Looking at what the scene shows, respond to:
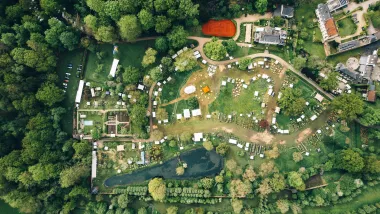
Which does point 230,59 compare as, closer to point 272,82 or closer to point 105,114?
point 272,82

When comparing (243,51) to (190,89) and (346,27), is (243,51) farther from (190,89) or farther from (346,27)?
(346,27)

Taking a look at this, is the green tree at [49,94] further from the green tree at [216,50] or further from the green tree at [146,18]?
the green tree at [216,50]

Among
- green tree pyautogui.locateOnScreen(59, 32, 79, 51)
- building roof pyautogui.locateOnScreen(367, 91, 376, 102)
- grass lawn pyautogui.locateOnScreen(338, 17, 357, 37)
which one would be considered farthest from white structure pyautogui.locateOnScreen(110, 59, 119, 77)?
building roof pyautogui.locateOnScreen(367, 91, 376, 102)

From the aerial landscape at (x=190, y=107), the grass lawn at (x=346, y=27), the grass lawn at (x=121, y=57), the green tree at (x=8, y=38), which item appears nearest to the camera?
the green tree at (x=8, y=38)

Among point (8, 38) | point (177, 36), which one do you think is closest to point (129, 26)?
point (177, 36)

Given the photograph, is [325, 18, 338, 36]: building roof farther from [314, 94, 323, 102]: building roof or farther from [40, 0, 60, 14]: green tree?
[40, 0, 60, 14]: green tree

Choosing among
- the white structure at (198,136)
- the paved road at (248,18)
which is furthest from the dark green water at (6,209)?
the paved road at (248,18)
